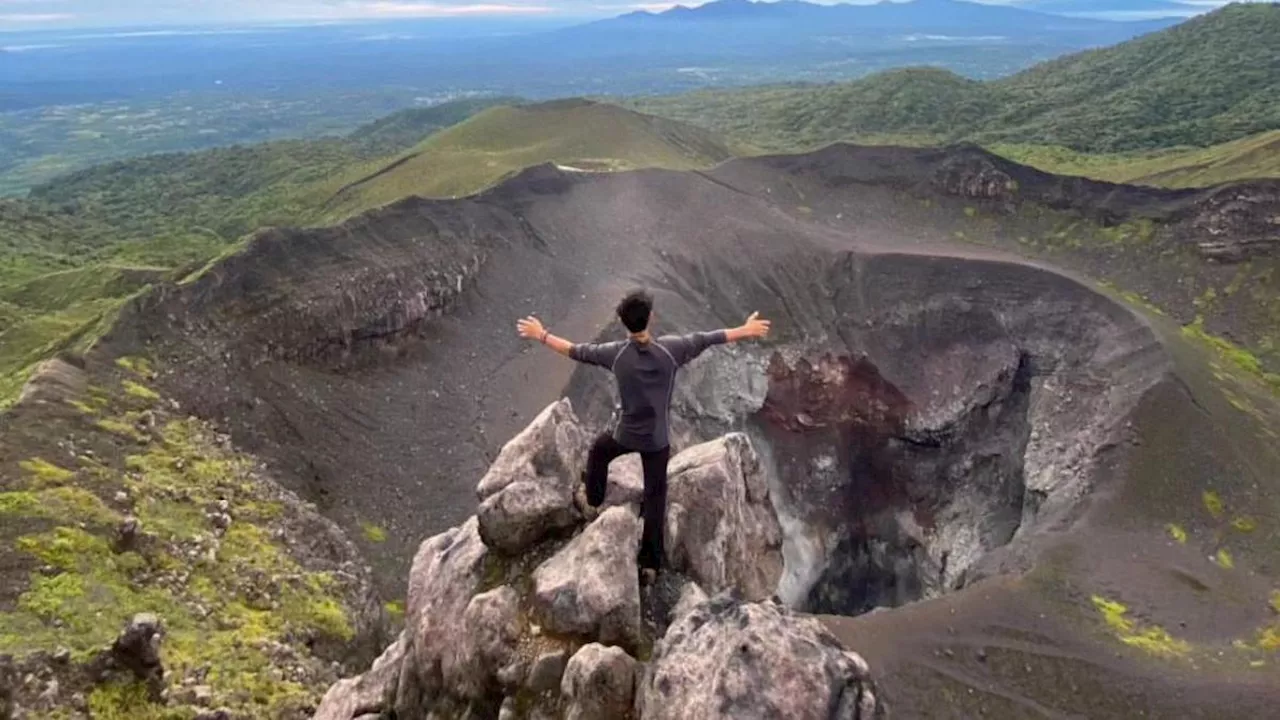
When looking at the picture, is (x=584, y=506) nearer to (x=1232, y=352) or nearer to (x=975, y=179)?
(x=1232, y=352)

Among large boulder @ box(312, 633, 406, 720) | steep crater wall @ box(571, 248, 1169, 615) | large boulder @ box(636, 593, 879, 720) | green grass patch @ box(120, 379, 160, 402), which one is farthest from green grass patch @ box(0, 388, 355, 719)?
steep crater wall @ box(571, 248, 1169, 615)

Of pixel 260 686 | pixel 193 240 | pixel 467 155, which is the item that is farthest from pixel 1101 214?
pixel 193 240

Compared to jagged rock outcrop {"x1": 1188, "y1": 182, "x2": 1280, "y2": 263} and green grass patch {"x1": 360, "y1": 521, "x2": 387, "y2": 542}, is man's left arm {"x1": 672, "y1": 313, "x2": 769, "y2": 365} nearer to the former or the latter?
green grass patch {"x1": 360, "y1": 521, "x2": 387, "y2": 542}

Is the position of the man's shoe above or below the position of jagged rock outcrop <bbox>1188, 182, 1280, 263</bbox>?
above

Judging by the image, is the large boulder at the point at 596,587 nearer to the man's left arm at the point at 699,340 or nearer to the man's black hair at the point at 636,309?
the man's left arm at the point at 699,340

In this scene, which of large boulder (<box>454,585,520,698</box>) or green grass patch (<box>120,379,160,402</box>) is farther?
green grass patch (<box>120,379,160,402</box>)

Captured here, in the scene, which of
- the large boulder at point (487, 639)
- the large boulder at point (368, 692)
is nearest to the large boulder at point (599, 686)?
the large boulder at point (487, 639)

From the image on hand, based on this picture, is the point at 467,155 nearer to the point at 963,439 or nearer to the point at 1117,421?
the point at 963,439

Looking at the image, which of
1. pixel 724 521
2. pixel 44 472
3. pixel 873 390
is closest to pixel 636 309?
pixel 724 521
